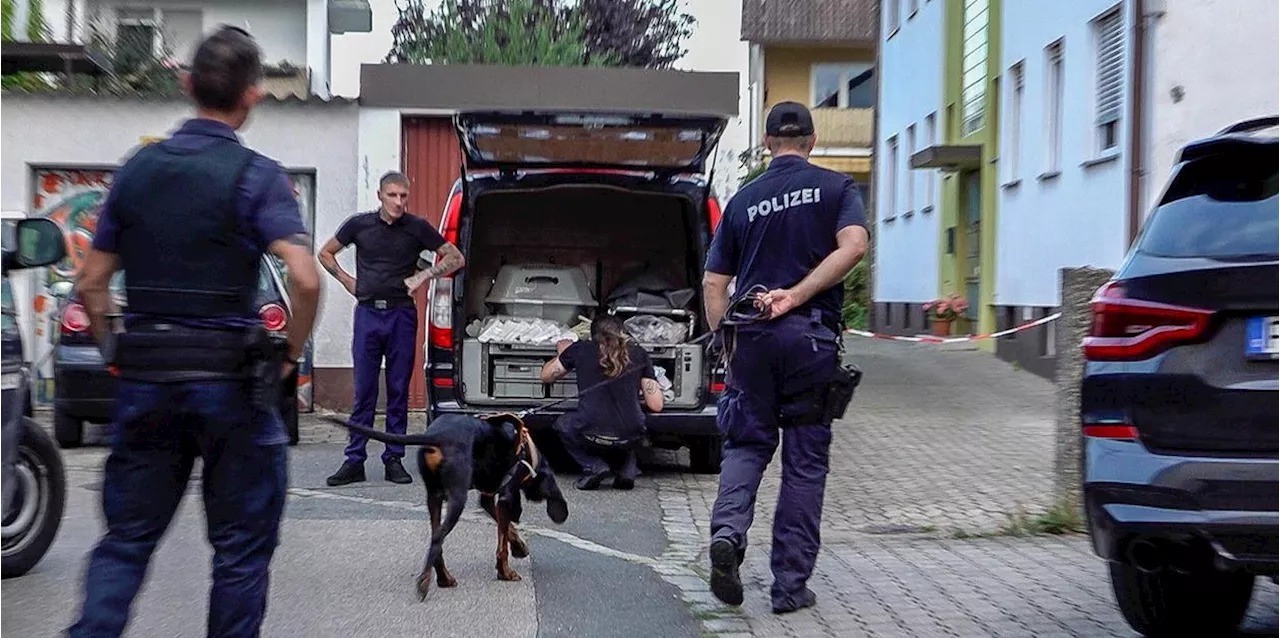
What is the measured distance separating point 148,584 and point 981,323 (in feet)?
54.5

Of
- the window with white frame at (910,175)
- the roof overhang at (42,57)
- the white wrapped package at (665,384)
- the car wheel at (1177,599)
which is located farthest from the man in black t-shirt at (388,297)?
the window with white frame at (910,175)

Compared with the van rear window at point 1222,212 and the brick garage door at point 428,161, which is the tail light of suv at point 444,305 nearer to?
the brick garage door at point 428,161

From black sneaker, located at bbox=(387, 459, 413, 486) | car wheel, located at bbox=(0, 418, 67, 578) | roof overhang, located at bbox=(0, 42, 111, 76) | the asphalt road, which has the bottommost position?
the asphalt road

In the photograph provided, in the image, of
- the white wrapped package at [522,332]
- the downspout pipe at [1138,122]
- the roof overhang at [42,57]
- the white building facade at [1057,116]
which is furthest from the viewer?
the downspout pipe at [1138,122]

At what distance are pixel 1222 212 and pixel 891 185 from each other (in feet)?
82.3

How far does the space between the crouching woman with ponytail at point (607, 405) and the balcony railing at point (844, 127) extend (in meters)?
32.7

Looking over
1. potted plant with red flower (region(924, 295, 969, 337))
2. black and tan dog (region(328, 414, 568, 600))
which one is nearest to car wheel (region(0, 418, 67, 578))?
black and tan dog (region(328, 414, 568, 600))

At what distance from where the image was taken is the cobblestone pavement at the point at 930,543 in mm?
6258

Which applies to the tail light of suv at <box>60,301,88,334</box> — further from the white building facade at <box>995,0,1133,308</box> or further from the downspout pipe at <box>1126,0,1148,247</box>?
the white building facade at <box>995,0,1133,308</box>

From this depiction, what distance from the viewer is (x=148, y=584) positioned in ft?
22.6

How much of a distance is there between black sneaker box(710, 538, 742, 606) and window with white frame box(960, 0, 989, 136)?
16.8 m

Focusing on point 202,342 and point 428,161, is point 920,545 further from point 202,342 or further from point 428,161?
point 428,161

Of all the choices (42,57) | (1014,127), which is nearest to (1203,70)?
(1014,127)

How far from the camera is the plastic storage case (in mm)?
11750
